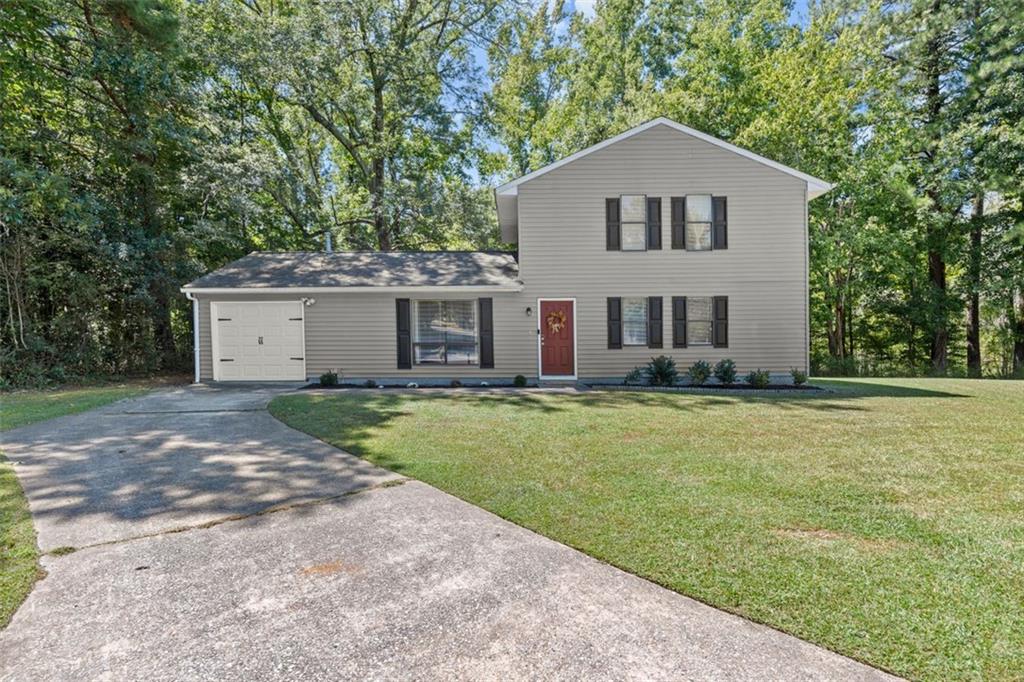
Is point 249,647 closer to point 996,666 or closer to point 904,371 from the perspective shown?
point 996,666

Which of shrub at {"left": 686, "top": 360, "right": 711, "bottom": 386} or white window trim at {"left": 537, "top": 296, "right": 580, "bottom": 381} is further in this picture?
white window trim at {"left": 537, "top": 296, "right": 580, "bottom": 381}

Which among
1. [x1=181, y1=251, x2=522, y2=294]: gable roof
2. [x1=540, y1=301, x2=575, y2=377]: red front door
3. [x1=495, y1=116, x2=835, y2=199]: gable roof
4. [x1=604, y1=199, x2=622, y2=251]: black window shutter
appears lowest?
[x1=540, y1=301, x2=575, y2=377]: red front door

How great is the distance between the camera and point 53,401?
9266mm

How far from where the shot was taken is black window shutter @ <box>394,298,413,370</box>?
12.1 meters

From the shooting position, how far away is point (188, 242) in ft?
47.8

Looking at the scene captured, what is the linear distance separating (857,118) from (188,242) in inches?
869

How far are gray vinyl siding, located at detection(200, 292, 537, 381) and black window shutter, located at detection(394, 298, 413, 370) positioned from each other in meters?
0.12

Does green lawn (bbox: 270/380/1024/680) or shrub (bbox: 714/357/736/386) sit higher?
shrub (bbox: 714/357/736/386)

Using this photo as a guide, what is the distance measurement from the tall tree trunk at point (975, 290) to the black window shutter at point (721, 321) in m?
11.7

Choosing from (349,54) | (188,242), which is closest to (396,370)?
(188,242)

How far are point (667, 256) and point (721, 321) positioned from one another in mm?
1983

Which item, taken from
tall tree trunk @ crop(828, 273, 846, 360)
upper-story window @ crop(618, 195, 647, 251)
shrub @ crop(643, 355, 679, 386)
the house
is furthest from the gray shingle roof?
tall tree trunk @ crop(828, 273, 846, 360)

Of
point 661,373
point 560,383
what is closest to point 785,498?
point 661,373

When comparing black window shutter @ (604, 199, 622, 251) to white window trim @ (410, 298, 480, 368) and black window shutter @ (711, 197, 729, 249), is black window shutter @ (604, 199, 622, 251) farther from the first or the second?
white window trim @ (410, 298, 480, 368)
